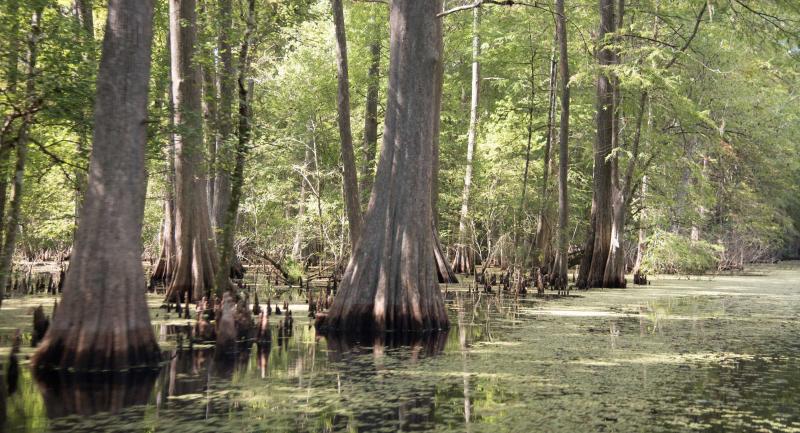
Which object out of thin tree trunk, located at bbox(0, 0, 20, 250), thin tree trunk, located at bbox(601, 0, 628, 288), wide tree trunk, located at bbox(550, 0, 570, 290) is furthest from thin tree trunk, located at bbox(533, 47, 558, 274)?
thin tree trunk, located at bbox(0, 0, 20, 250)

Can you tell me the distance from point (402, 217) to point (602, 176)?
9.74m

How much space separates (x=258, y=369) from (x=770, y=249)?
38478 millimetres

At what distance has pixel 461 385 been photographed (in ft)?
19.2

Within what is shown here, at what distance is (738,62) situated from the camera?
21.7 meters

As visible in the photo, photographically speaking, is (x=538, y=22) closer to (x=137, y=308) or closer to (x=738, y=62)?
(x=738, y=62)

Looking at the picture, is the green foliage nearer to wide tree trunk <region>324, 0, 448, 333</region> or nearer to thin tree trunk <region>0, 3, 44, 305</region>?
wide tree trunk <region>324, 0, 448, 333</region>

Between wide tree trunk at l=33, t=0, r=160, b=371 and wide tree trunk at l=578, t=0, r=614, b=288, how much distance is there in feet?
38.8

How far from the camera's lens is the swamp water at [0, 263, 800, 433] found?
183 inches

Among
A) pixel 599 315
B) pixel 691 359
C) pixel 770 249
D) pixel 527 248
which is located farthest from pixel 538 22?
pixel 770 249

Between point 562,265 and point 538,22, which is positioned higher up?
point 538,22

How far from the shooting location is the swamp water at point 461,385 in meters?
4.65

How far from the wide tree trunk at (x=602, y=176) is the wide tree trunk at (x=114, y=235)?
11839mm

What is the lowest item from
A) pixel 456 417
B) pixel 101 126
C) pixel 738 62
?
pixel 456 417

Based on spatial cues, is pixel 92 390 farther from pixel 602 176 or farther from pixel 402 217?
pixel 602 176
